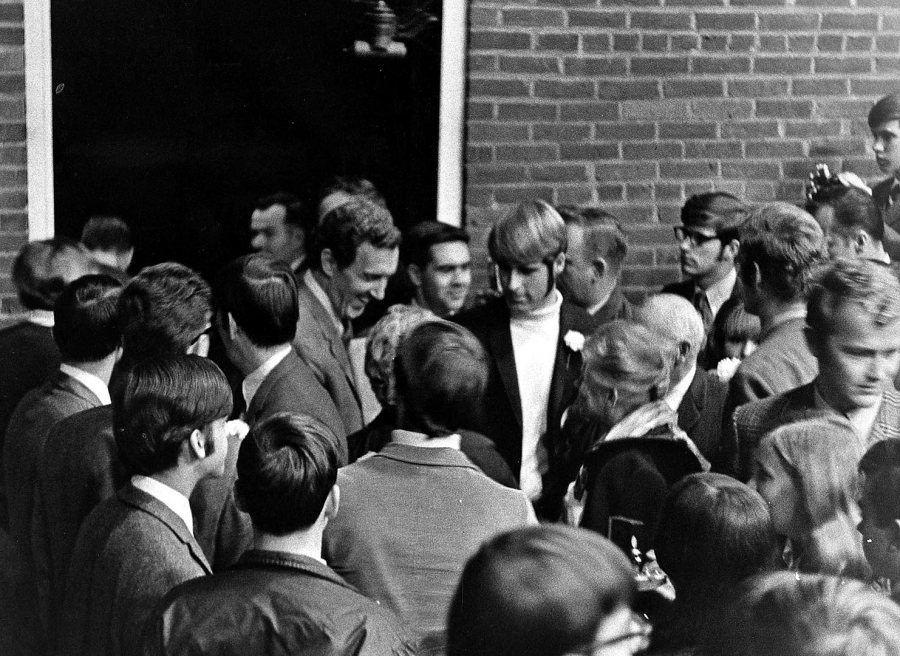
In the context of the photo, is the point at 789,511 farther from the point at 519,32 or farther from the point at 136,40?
the point at 136,40

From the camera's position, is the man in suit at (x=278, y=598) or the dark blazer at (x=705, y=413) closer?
the man in suit at (x=278, y=598)

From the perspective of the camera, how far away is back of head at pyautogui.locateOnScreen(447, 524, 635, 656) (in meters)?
1.53

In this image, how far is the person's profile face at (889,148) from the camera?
15.4 feet

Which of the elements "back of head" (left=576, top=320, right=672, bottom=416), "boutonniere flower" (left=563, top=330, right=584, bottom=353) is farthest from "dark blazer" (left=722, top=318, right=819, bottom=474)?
"boutonniere flower" (left=563, top=330, right=584, bottom=353)

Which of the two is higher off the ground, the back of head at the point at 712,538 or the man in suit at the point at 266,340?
the man in suit at the point at 266,340

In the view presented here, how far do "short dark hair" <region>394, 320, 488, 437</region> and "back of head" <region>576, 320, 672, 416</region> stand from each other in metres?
0.45

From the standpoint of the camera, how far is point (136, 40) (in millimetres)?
4641

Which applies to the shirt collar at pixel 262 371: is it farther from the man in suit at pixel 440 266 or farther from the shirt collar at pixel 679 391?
the man in suit at pixel 440 266

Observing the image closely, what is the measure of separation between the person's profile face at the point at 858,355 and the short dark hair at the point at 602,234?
1549mm

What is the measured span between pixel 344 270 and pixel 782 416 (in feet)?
4.83

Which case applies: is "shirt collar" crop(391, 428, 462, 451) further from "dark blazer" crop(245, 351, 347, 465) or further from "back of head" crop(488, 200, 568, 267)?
"back of head" crop(488, 200, 568, 267)

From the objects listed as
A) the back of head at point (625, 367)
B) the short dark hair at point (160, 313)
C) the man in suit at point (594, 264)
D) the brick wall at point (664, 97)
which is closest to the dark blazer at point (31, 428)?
the short dark hair at point (160, 313)

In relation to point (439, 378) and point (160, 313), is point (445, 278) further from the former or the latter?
point (439, 378)

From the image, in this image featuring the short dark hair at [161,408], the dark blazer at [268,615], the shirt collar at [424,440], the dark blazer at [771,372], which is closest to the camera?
the dark blazer at [268,615]
